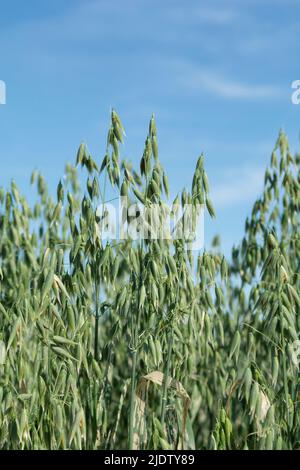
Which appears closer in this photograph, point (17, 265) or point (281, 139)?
point (281, 139)

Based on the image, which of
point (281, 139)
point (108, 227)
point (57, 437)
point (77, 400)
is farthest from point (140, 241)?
point (281, 139)

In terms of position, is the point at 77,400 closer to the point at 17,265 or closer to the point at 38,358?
the point at 38,358

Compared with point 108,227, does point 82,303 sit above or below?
below

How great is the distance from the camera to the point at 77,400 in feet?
8.94

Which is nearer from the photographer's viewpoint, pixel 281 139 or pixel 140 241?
pixel 140 241

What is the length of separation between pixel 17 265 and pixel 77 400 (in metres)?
2.42

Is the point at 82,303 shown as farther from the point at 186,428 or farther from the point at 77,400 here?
the point at 186,428

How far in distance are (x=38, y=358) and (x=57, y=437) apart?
36cm

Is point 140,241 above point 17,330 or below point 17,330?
above

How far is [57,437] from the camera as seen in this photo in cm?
284
